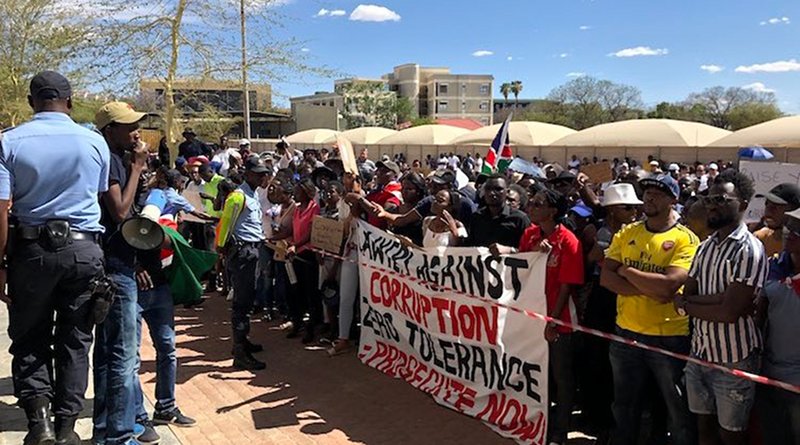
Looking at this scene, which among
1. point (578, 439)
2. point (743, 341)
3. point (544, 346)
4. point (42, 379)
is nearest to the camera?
point (743, 341)

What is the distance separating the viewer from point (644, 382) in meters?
3.88

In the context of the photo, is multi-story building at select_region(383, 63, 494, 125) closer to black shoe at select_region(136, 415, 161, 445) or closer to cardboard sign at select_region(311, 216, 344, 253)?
cardboard sign at select_region(311, 216, 344, 253)

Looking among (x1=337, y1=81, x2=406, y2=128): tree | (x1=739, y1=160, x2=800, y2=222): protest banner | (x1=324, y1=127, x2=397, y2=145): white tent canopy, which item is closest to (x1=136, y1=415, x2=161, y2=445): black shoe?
(x1=739, y1=160, x2=800, y2=222): protest banner

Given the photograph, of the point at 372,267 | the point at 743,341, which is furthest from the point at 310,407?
the point at 743,341

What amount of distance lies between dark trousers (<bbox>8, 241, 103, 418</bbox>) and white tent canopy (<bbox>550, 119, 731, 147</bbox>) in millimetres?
26536

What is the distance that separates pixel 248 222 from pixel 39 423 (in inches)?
114

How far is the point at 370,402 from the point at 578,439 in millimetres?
1731

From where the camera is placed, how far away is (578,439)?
472cm

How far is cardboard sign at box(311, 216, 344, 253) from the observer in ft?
21.6

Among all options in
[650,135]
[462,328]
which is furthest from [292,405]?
[650,135]

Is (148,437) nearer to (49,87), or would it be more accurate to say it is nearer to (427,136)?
(49,87)

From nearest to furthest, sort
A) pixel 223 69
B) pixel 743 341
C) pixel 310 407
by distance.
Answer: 1. pixel 743 341
2. pixel 310 407
3. pixel 223 69

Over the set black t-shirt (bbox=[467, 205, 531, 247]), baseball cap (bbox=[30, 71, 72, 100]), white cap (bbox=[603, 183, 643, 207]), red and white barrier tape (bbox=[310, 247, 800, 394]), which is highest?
baseball cap (bbox=[30, 71, 72, 100])

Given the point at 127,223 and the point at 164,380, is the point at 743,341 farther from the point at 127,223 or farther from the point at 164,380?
the point at 164,380
